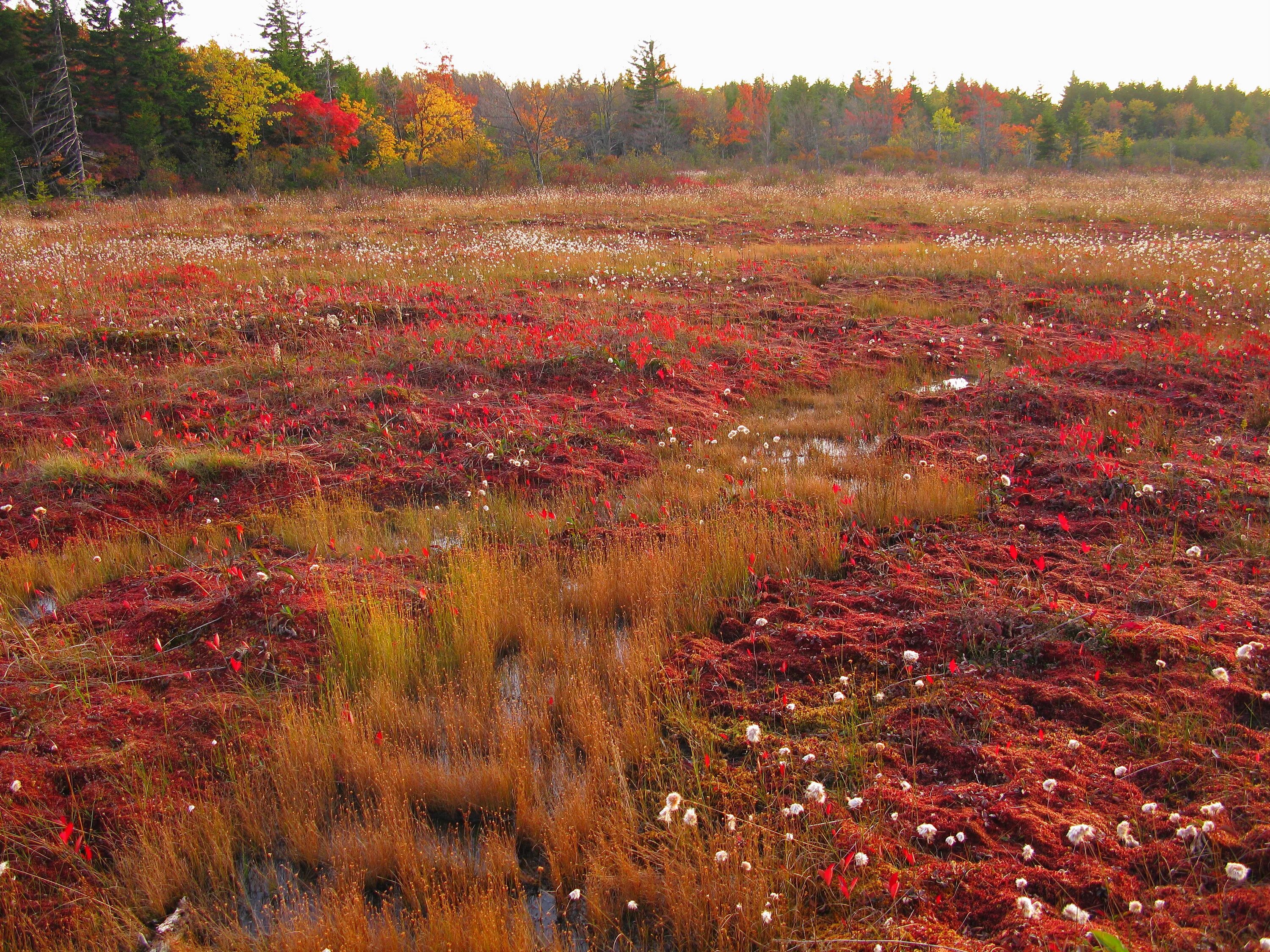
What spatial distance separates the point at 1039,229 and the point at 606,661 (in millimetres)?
22052

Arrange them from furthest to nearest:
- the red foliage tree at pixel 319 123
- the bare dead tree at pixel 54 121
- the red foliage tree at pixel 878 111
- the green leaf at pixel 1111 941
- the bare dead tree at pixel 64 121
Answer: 1. the red foliage tree at pixel 878 111
2. the red foliage tree at pixel 319 123
3. the bare dead tree at pixel 54 121
4. the bare dead tree at pixel 64 121
5. the green leaf at pixel 1111 941

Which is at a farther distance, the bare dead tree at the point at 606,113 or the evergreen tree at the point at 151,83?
the bare dead tree at the point at 606,113

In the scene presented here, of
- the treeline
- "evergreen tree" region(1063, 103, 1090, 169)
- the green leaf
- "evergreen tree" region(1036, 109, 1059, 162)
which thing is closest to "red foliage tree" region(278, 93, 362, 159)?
the treeline

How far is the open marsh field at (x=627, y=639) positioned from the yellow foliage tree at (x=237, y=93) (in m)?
31.4

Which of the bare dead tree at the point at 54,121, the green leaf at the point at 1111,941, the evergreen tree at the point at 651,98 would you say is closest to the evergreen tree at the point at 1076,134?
the evergreen tree at the point at 651,98

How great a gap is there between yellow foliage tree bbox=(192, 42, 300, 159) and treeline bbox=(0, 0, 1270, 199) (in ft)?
0.33

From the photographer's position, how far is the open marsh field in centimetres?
248

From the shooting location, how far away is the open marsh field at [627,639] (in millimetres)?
2480

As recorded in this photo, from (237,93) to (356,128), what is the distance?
5682 millimetres

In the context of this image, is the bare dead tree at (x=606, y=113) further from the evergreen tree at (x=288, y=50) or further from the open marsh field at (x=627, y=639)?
the open marsh field at (x=627, y=639)

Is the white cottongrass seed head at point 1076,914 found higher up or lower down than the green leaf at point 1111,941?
lower down

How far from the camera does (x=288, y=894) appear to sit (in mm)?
2762

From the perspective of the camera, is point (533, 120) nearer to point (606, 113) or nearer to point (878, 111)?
point (606, 113)

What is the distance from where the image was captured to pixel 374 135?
3891cm
